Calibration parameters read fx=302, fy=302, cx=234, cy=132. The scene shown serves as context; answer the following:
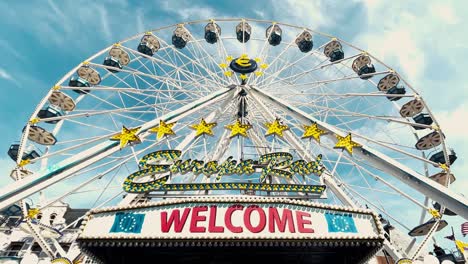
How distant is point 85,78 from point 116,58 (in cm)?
281

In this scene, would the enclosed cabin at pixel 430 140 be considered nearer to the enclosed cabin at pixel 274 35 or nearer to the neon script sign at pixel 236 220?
the enclosed cabin at pixel 274 35

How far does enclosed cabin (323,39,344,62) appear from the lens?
80.4 feet

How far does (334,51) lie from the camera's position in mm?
24656

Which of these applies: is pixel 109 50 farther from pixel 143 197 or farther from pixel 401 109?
pixel 401 109

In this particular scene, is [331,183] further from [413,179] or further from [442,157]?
[442,157]

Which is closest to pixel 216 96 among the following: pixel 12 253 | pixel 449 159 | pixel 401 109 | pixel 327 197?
pixel 327 197

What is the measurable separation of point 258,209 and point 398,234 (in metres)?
32.2

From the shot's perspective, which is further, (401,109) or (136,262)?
(401,109)

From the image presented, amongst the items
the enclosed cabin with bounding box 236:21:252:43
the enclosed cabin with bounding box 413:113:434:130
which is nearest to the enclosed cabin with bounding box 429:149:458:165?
the enclosed cabin with bounding box 413:113:434:130

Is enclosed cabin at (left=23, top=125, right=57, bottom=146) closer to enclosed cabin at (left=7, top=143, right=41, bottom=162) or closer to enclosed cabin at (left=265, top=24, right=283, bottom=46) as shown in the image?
enclosed cabin at (left=7, top=143, right=41, bottom=162)

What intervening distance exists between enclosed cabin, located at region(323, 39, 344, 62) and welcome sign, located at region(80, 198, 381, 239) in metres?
16.4

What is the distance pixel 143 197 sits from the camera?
13.8m

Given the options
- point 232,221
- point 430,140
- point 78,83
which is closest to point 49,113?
point 78,83

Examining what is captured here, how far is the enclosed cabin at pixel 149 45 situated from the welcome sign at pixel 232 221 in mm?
15474
